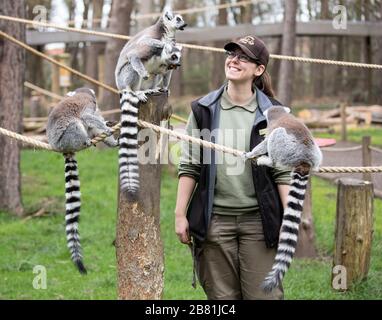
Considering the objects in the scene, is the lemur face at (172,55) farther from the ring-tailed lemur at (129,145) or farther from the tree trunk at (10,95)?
the tree trunk at (10,95)

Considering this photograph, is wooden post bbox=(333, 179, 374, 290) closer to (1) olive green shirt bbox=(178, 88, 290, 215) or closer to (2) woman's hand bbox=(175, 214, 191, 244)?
(1) olive green shirt bbox=(178, 88, 290, 215)

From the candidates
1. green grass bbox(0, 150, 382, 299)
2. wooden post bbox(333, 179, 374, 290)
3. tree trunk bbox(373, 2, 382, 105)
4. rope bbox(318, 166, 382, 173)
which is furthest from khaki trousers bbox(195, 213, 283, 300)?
tree trunk bbox(373, 2, 382, 105)

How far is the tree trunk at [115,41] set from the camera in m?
9.54

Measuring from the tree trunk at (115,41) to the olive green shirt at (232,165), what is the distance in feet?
23.3

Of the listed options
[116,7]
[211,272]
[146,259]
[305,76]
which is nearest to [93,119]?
[146,259]

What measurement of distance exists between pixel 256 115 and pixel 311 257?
120 inches

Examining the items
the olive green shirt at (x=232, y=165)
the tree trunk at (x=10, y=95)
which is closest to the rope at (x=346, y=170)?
the olive green shirt at (x=232, y=165)

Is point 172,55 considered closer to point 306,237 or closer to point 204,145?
point 204,145

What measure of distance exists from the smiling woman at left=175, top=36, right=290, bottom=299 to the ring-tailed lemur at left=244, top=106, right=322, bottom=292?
0.19ft

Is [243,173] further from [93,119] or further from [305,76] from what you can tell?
[305,76]

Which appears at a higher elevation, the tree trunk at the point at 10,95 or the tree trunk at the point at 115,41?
the tree trunk at the point at 115,41

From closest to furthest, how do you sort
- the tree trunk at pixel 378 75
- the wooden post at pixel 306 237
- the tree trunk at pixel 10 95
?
the wooden post at pixel 306 237 → the tree trunk at pixel 10 95 → the tree trunk at pixel 378 75

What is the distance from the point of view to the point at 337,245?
461 cm

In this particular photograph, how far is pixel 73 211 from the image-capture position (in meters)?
2.80
